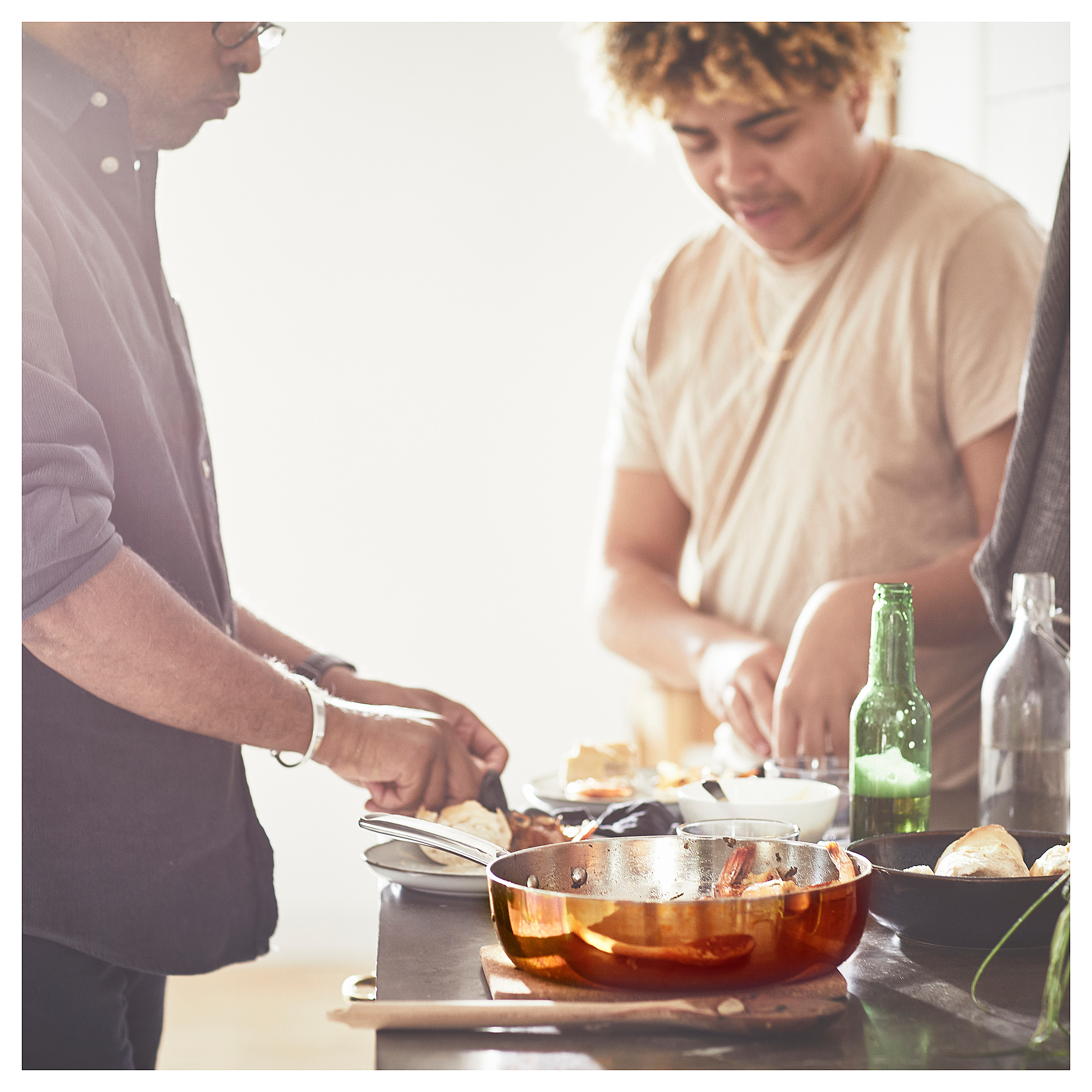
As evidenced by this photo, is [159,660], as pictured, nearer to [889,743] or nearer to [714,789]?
[714,789]

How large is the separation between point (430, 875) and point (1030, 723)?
52 centimetres

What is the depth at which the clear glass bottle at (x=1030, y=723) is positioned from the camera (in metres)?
0.99

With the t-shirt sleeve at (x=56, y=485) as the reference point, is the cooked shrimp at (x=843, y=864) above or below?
below

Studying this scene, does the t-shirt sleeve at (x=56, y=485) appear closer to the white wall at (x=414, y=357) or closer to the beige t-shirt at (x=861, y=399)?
the beige t-shirt at (x=861, y=399)

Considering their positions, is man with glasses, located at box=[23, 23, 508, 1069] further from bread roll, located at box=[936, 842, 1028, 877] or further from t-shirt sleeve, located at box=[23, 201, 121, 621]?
bread roll, located at box=[936, 842, 1028, 877]

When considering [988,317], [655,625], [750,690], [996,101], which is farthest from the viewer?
[996,101]

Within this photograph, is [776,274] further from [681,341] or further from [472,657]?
[472,657]

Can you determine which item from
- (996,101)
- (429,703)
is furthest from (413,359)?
(429,703)

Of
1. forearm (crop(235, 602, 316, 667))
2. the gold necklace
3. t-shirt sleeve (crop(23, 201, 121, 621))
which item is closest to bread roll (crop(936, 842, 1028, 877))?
t-shirt sleeve (crop(23, 201, 121, 621))

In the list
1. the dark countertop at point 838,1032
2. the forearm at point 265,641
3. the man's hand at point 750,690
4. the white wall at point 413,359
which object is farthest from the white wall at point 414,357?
the dark countertop at point 838,1032

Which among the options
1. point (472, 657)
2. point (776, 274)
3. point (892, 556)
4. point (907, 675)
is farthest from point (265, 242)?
point (907, 675)

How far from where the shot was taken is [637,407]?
6.50ft

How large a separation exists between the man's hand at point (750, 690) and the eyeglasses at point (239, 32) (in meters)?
0.87
